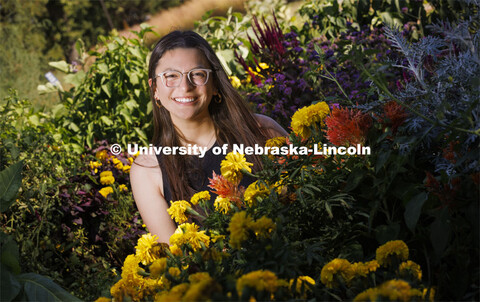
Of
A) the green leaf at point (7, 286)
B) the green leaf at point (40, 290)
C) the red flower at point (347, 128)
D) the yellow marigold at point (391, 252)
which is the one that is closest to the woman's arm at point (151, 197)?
the green leaf at point (40, 290)

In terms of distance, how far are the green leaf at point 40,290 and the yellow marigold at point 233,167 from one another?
0.51 metres

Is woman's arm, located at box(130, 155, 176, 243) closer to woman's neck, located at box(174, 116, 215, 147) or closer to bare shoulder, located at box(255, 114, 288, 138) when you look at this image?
woman's neck, located at box(174, 116, 215, 147)

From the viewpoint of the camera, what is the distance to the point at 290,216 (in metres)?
Answer: 1.11

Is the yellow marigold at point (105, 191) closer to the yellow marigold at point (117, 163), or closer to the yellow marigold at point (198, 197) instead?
the yellow marigold at point (117, 163)

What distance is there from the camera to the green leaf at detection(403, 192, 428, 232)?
90 cm

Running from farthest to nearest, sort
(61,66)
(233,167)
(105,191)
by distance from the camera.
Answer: (61,66) → (105,191) → (233,167)

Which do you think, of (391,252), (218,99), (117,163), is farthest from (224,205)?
Result: (117,163)

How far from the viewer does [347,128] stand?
105 centimetres

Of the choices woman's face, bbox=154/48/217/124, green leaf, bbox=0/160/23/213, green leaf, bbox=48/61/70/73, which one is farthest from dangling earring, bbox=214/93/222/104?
green leaf, bbox=48/61/70/73

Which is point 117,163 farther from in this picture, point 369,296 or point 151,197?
point 369,296

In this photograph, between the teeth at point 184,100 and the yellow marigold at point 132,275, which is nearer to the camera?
the yellow marigold at point 132,275

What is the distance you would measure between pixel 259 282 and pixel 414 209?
366 mm

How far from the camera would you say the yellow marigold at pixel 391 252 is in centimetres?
90

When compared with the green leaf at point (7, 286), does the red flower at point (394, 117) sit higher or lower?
higher
